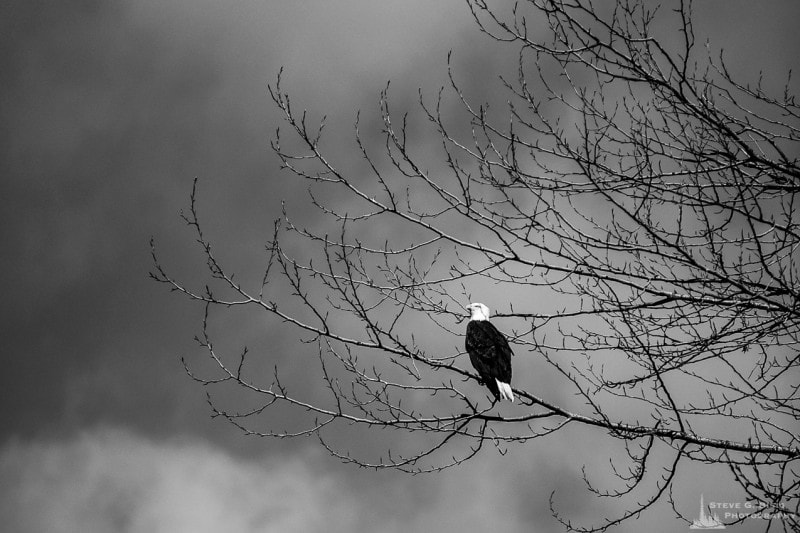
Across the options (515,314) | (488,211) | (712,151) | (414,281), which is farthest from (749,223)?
(414,281)

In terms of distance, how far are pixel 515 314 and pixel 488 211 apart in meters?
0.91

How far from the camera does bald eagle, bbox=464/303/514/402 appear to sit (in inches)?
254

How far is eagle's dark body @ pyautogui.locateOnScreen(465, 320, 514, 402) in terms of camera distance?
21.2ft

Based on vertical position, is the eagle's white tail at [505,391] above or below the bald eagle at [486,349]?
below

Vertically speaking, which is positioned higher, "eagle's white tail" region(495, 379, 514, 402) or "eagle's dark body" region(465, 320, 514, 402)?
"eagle's dark body" region(465, 320, 514, 402)

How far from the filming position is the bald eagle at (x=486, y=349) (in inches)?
254

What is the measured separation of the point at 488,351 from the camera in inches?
269

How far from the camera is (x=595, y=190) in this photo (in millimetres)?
4473

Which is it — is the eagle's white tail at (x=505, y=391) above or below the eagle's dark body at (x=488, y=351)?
below

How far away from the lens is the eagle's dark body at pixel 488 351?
6.48 metres

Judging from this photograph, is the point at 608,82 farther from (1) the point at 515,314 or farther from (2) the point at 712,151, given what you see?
(1) the point at 515,314

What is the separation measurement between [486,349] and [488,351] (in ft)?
0.11

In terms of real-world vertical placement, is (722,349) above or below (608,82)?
below

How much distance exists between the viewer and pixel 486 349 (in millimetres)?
6859
